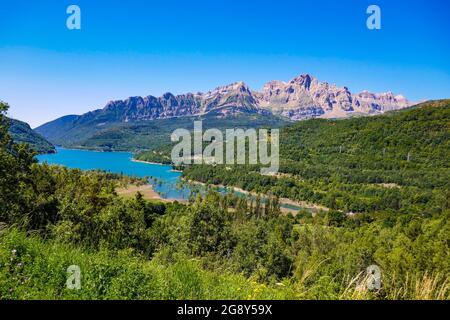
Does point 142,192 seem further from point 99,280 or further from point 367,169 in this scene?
point 99,280

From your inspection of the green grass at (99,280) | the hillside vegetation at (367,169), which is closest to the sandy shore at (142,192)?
the hillside vegetation at (367,169)

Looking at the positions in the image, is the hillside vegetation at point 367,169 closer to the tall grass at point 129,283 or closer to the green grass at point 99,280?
the tall grass at point 129,283

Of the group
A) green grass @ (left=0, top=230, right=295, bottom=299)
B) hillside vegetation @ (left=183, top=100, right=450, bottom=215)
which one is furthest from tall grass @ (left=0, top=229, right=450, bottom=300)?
hillside vegetation @ (left=183, top=100, right=450, bottom=215)

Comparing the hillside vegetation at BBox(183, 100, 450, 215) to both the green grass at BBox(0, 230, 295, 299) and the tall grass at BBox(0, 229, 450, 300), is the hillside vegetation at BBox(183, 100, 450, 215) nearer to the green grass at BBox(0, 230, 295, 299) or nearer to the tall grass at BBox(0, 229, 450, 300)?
the tall grass at BBox(0, 229, 450, 300)

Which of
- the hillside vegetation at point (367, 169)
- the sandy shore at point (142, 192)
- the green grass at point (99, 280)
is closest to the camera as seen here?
the green grass at point (99, 280)

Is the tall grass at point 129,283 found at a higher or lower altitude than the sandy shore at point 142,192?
higher

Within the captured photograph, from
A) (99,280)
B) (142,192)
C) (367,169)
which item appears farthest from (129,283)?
(367,169)

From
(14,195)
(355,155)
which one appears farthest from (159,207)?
(355,155)

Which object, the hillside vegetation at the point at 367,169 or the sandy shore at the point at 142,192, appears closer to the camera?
the hillside vegetation at the point at 367,169

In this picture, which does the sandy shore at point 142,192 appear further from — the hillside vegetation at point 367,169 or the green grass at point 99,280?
the green grass at point 99,280

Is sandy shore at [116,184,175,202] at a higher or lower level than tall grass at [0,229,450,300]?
lower

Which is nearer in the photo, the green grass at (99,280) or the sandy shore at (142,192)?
the green grass at (99,280)

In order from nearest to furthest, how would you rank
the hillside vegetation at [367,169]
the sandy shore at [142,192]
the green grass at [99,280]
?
the green grass at [99,280], the hillside vegetation at [367,169], the sandy shore at [142,192]
